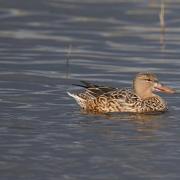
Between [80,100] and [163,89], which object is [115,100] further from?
[163,89]

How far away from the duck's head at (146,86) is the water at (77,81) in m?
0.30

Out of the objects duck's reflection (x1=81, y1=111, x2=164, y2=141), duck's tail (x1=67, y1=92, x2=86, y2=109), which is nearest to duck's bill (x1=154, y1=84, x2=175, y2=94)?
duck's reflection (x1=81, y1=111, x2=164, y2=141)

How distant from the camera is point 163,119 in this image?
46.3 ft

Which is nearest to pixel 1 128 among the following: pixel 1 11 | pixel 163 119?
pixel 163 119

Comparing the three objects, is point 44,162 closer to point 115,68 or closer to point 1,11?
point 115,68

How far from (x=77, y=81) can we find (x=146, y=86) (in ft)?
6.12

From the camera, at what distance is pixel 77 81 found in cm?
1670

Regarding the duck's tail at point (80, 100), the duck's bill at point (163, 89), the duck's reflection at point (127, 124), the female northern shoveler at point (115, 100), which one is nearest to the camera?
the duck's reflection at point (127, 124)

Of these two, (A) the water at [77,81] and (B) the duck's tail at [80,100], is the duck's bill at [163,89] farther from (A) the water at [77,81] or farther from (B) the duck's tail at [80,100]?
(B) the duck's tail at [80,100]

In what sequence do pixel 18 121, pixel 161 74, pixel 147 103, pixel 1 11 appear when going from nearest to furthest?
pixel 18 121, pixel 147 103, pixel 161 74, pixel 1 11

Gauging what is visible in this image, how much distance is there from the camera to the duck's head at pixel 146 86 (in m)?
15.1

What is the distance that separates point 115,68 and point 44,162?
6.57 meters

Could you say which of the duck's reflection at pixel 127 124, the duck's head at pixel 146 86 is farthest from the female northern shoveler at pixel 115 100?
the duck's reflection at pixel 127 124

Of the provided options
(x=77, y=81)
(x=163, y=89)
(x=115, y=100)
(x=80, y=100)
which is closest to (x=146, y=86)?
(x=163, y=89)
